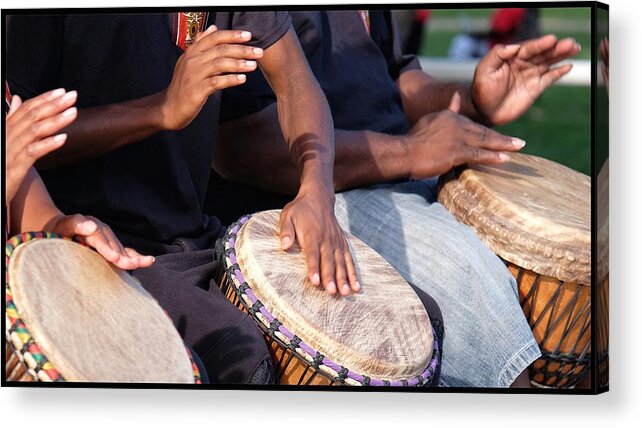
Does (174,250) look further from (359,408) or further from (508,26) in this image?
Result: (508,26)

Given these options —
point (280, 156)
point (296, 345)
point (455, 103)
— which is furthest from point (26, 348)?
point (455, 103)

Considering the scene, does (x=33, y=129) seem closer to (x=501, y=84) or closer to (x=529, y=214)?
(x=529, y=214)

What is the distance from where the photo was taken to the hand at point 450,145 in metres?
3.12

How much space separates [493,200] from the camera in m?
2.95

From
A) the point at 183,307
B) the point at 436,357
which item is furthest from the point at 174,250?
the point at 436,357

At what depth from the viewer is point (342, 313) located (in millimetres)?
2557

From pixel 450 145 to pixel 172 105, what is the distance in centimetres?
86

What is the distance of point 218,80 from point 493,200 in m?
0.83

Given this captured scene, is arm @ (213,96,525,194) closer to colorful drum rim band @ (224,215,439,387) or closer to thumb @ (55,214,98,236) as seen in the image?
colorful drum rim band @ (224,215,439,387)

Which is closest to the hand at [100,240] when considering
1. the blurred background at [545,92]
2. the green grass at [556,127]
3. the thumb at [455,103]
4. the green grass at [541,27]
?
the green grass at [541,27]

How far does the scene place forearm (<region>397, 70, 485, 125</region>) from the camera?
3.47 m

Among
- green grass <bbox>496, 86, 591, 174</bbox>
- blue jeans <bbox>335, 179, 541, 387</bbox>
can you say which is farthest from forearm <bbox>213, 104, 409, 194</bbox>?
green grass <bbox>496, 86, 591, 174</bbox>

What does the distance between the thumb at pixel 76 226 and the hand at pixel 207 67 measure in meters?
0.39

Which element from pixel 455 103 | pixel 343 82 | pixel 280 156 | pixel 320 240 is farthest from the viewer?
pixel 455 103
